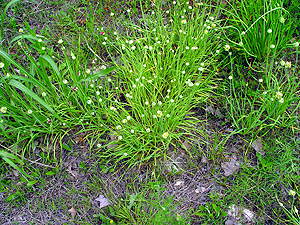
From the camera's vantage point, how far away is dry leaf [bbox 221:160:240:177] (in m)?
2.05

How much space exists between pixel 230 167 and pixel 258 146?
39 centimetres

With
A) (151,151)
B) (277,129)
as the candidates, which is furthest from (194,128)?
(277,129)

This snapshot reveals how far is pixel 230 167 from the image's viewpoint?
2072 millimetres

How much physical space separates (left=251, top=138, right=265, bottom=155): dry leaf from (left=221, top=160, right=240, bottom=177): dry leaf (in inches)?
10.4

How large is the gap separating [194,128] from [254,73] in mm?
1044

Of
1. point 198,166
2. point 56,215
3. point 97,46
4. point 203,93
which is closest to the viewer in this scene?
point 56,215

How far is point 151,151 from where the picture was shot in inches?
87.6

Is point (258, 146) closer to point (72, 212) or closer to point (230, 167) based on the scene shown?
point (230, 167)

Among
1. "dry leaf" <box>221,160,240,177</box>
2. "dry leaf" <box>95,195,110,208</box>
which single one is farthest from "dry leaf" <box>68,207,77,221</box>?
"dry leaf" <box>221,160,240,177</box>

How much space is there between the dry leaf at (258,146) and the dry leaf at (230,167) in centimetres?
26

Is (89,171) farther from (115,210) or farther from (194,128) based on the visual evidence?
(194,128)

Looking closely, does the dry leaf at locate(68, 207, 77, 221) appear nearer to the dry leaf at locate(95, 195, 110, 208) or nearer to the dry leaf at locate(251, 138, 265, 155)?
the dry leaf at locate(95, 195, 110, 208)

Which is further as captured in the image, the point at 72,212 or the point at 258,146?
the point at 258,146

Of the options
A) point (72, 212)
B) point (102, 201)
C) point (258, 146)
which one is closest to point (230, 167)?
point (258, 146)
